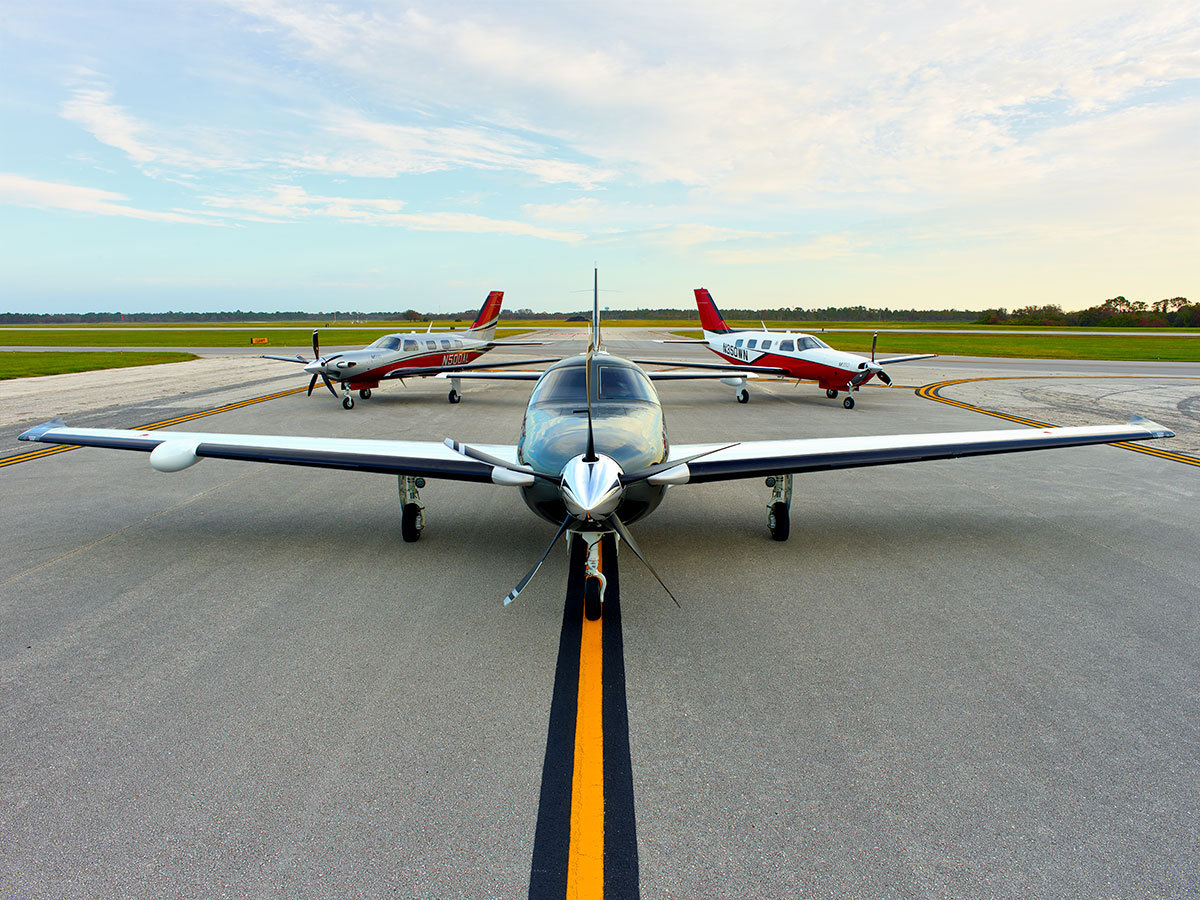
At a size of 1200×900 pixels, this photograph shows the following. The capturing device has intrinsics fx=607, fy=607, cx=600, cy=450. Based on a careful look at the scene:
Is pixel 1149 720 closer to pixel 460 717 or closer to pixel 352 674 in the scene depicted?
pixel 460 717

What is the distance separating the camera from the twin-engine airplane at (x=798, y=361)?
1792 cm

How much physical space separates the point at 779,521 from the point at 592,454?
3254 millimetres

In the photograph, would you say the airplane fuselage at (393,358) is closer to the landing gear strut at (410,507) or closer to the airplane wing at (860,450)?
the landing gear strut at (410,507)

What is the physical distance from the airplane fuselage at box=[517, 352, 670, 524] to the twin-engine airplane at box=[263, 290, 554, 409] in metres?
10.0

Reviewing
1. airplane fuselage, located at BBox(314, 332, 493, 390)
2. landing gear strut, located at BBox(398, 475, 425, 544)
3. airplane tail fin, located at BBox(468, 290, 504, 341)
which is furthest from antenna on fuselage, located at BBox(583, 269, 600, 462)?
airplane tail fin, located at BBox(468, 290, 504, 341)

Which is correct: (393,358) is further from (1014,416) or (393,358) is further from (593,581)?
(1014,416)

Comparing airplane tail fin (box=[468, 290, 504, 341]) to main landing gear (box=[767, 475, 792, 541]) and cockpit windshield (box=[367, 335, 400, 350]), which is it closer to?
cockpit windshield (box=[367, 335, 400, 350])

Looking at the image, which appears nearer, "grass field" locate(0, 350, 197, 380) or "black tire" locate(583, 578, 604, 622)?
"black tire" locate(583, 578, 604, 622)

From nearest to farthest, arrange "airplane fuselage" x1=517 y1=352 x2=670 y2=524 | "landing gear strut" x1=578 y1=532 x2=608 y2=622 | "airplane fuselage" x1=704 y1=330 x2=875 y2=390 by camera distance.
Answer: "landing gear strut" x1=578 y1=532 x2=608 y2=622, "airplane fuselage" x1=517 y1=352 x2=670 y2=524, "airplane fuselage" x1=704 y1=330 x2=875 y2=390

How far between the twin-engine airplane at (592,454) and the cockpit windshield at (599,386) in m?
0.01

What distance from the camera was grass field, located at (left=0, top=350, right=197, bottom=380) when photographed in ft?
83.6

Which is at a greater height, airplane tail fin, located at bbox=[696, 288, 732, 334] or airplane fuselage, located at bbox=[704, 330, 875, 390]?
airplane tail fin, located at bbox=[696, 288, 732, 334]

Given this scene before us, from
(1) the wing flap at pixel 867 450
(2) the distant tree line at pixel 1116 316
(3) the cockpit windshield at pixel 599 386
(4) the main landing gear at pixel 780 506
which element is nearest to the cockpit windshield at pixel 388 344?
(3) the cockpit windshield at pixel 599 386

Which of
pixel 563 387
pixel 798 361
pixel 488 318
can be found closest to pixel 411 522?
pixel 563 387
